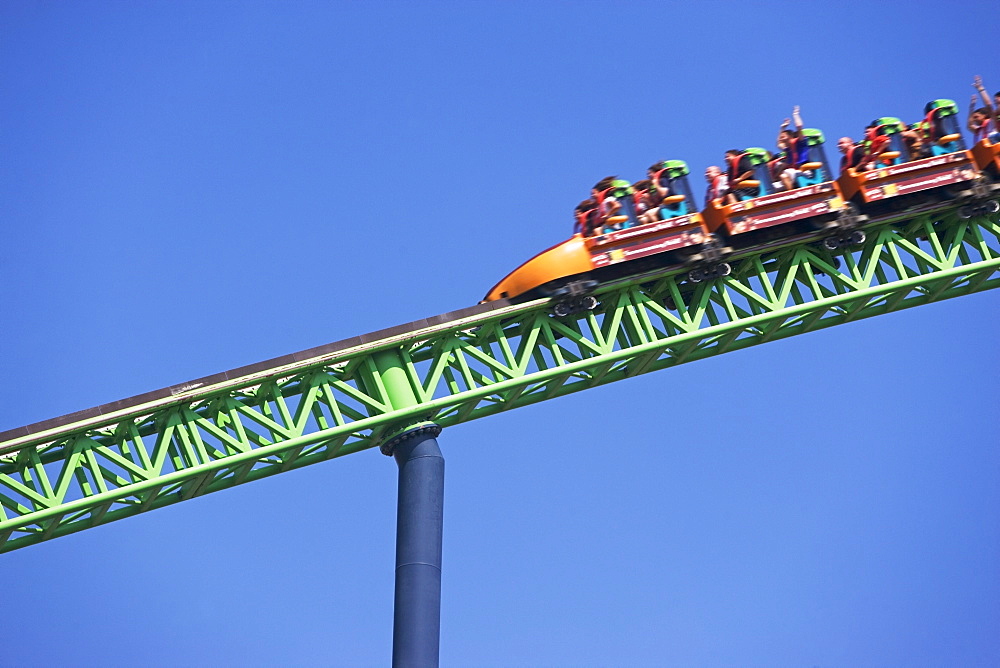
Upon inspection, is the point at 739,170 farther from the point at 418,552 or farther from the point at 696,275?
the point at 418,552

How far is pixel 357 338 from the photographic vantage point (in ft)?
72.6

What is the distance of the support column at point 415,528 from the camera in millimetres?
20656

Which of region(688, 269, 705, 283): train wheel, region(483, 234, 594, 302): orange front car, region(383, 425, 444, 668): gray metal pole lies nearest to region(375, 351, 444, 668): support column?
region(383, 425, 444, 668): gray metal pole

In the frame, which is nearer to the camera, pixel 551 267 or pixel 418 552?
pixel 418 552

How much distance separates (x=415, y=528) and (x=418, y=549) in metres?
0.31

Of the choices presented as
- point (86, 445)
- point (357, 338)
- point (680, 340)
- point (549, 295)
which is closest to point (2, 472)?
point (86, 445)

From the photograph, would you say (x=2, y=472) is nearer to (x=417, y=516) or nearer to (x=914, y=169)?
(x=417, y=516)

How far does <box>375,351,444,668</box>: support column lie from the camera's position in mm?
20656

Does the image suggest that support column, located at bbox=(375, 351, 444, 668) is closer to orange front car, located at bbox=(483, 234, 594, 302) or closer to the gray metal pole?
the gray metal pole

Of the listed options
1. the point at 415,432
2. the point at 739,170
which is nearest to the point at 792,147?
Answer: the point at 739,170

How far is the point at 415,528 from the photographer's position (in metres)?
21.3

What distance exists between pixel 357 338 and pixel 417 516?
8.69ft

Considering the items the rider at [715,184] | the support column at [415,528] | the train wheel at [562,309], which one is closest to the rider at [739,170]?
the rider at [715,184]

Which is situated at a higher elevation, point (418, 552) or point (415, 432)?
Result: point (415, 432)
